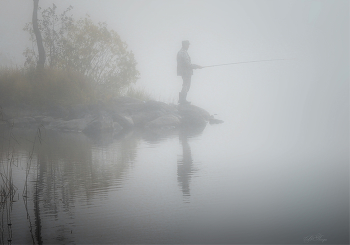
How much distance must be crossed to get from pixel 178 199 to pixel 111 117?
16.2 m

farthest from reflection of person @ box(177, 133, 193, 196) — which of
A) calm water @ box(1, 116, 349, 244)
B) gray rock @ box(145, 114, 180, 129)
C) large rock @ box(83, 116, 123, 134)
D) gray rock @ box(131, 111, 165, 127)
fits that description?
gray rock @ box(131, 111, 165, 127)

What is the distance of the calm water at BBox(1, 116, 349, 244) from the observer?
4.35 m

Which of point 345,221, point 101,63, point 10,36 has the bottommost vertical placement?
point 345,221

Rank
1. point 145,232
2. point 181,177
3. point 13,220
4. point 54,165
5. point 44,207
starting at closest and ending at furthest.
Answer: point 145,232 < point 13,220 < point 44,207 < point 181,177 < point 54,165

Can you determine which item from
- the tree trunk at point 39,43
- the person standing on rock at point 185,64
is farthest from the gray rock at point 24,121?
the person standing on rock at point 185,64

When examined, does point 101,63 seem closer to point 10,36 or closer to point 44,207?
point 44,207

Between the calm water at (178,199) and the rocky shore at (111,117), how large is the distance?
10.2m

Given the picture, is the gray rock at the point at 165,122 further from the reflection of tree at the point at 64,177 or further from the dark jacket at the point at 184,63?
the reflection of tree at the point at 64,177

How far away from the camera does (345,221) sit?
15.3 feet

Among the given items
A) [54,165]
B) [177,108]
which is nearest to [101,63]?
[177,108]

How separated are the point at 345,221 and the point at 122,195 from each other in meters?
2.56

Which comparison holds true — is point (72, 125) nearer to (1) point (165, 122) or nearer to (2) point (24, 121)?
(2) point (24, 121)

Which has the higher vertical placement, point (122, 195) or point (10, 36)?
point (10, 36)

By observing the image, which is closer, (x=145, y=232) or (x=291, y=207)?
(x=145, y=232)
